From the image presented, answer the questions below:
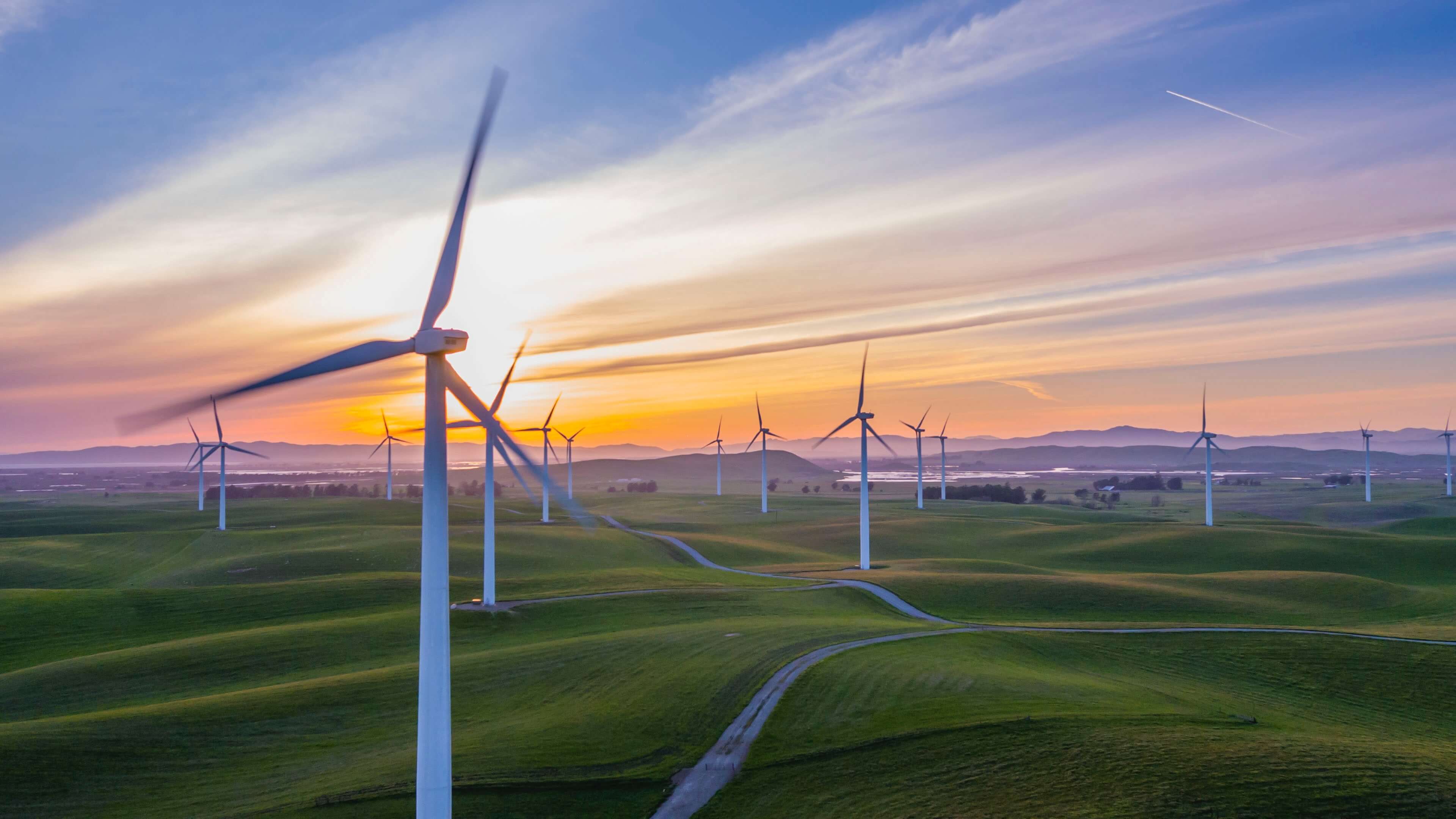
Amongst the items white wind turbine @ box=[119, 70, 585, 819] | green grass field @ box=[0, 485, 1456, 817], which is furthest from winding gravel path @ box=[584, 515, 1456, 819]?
white wind turbine @ box=[119, 70, 585, 819]

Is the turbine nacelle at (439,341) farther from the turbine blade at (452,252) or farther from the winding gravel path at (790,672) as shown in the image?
the winding gravel path at (790,672)

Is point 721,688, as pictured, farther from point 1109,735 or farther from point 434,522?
point 434,522

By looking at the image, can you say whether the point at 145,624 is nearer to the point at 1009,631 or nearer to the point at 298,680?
the point at 298,680

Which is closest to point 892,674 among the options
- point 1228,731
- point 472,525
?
point 1228,731

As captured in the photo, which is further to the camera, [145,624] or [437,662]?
[145,624]

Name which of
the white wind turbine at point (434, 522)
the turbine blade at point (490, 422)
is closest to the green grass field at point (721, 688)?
the white wind turbine at point (434, 522)

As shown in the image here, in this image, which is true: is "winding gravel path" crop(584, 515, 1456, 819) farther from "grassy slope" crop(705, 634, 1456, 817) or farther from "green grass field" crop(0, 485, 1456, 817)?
"green grass field" crop(0, 485, 1456, 817)
